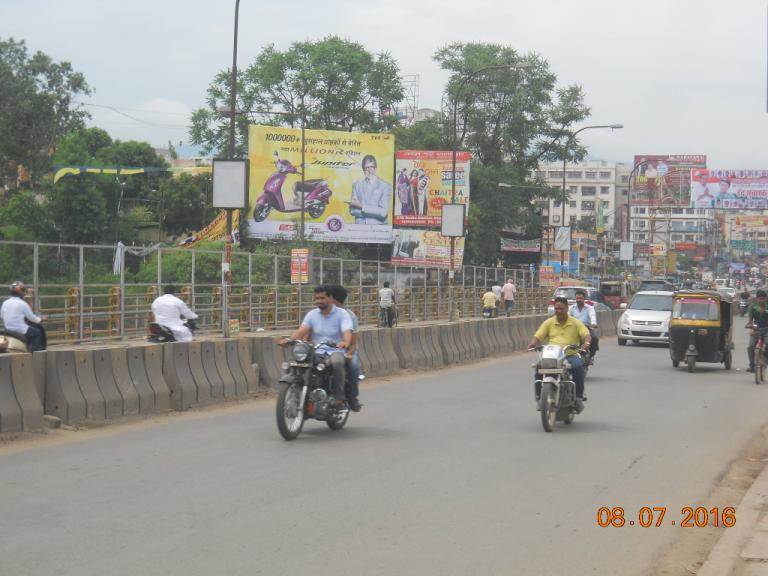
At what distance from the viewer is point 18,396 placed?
11.9m

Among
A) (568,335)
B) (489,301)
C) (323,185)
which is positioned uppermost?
(323,185)

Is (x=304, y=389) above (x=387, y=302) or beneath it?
above

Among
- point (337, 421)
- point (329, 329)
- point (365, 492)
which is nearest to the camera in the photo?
point (365, 492)

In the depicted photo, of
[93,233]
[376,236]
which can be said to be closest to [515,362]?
[376,236]

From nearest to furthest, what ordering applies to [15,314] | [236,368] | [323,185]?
[15,314] → [236,368] → [323,185]

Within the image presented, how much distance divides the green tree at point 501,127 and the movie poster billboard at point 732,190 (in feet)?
38.6

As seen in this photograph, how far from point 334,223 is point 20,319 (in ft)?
118

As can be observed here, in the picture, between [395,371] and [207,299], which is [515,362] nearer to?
[395,371]

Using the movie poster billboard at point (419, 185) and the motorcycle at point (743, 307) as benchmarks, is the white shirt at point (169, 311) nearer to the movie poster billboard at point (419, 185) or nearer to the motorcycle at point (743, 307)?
the movie poster billboard at point (419, 185)

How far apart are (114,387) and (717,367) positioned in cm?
1728

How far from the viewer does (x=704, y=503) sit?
8695 mm

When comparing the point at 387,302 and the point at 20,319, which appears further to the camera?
the point at 387,302

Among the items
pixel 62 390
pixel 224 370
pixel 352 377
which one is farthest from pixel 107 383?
pixel 352 377

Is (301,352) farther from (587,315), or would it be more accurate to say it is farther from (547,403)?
(587,315)
